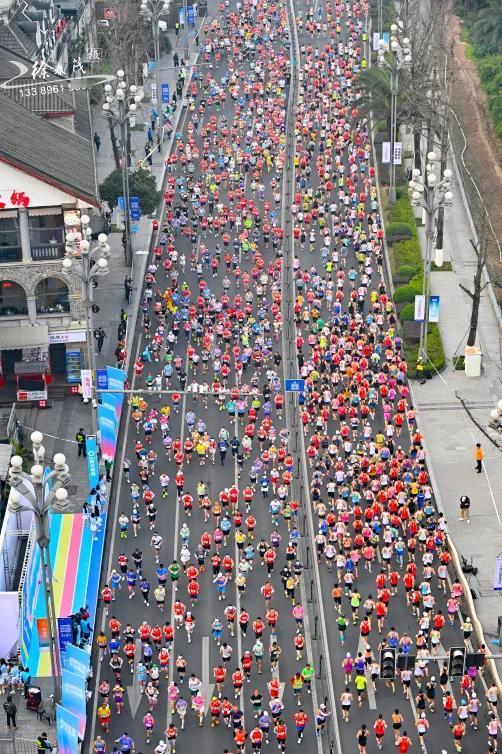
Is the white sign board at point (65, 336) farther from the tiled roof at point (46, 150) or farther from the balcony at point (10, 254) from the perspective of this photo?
the tiled roof at point (46, 150)

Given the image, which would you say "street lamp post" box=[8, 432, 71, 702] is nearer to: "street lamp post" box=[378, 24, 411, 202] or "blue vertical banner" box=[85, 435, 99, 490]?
"blue vertical banner" box=[85, 435, 99, 490]


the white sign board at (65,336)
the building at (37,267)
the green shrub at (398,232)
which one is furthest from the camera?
the green shrub at (398,232)

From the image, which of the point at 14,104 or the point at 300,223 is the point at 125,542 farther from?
→ the point at 300,223

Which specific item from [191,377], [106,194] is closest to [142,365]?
[191,377]

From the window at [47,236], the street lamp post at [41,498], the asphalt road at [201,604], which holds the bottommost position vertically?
the asphalt road at [201,604]

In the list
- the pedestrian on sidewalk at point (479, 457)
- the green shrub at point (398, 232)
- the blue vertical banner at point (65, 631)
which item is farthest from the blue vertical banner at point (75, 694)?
the green shrub at point (398, 232)

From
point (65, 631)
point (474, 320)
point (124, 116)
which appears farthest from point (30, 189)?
point (65, 631)
